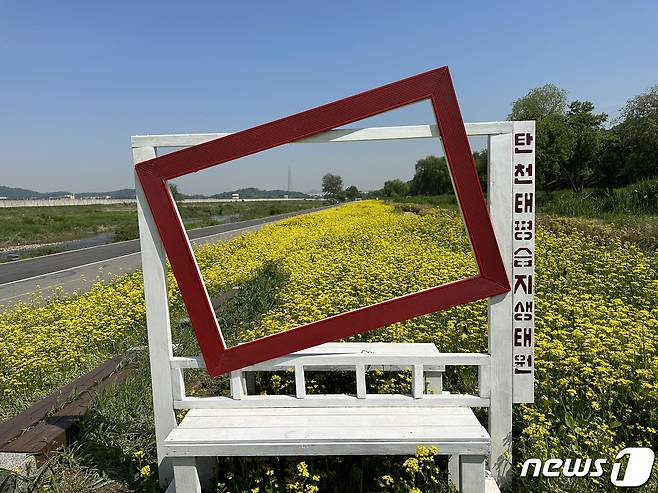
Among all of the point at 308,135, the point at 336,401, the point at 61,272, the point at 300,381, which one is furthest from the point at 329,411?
the point at 61,272

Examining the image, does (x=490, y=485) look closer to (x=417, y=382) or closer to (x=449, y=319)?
(x=417, y=382)

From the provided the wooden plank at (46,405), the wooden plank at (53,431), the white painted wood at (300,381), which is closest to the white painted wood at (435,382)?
the white painted wood at (300,381)

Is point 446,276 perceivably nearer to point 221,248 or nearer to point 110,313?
point 110,313

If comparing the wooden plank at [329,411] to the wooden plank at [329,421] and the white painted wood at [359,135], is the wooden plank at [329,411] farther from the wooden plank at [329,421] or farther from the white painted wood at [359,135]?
the white painted wood at [359,135]

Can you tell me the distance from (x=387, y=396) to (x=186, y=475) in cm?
113

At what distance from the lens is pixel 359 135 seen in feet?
7.91

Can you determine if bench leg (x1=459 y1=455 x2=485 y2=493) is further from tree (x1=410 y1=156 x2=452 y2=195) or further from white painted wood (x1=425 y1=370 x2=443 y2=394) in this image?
tree (x1=410 y1=156 x2=452 y2=195)

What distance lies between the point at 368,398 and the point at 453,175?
1304 mm

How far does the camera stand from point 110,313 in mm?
5566

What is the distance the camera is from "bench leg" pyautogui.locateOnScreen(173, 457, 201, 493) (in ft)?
7.54

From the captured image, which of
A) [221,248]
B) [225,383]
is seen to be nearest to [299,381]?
[225,383]

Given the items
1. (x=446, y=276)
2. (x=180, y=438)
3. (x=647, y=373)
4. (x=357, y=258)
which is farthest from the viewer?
(x=357, y=258)
